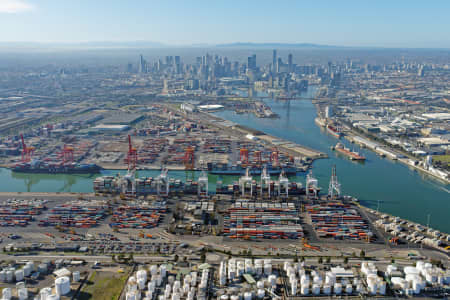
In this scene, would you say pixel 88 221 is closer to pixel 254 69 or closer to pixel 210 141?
pixel 210 141

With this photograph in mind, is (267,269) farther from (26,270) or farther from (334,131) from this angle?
(334,131)

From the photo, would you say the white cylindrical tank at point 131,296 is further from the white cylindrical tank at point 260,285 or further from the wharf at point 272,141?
the wharf at point 272,141

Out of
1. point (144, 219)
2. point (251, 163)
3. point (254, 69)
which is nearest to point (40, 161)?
point (144, 219)

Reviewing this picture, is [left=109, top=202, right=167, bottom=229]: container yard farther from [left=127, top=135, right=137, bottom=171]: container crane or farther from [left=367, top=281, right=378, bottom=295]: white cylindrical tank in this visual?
[left=367, top=281, right=378, bottom=295]: white cylindrical tank

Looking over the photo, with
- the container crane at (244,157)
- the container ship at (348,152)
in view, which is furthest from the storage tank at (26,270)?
the container ship at (348,152)

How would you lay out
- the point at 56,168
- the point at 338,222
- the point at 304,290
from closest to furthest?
the point at 304,290
the point at 338,222
the point at 56,168

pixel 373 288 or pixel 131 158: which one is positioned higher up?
pixel 131 158

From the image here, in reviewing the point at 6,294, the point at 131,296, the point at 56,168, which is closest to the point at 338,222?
the point at 131,296
